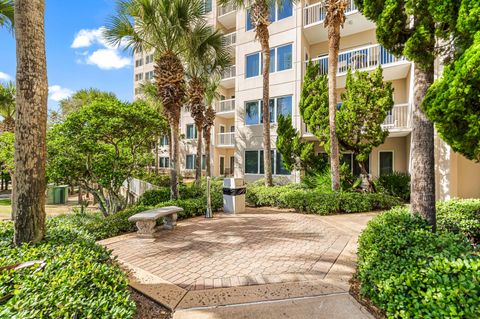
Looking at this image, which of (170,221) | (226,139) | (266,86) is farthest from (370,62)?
(170,221)

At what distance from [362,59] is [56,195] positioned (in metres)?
22.9

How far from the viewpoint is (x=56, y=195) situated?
18.1 m

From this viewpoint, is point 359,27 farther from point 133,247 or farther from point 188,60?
point 133,247

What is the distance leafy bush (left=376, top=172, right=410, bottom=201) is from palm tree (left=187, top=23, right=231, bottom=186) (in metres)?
9.95

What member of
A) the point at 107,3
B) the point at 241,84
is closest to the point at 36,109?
the point at 107,3

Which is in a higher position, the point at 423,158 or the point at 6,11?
the point at 6,11

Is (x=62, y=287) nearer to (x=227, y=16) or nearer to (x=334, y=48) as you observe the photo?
(x=334, y=48)

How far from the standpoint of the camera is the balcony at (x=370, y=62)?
11.6 metres

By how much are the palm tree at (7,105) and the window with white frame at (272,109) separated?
52.4 ft

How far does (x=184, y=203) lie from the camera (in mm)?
8828

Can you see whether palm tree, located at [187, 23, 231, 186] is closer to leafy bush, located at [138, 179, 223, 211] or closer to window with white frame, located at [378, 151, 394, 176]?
leafy bush, located at [138, 179, 223, 211]

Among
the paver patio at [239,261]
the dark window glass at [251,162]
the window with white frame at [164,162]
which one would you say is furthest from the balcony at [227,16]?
the paver patio at [239,261]

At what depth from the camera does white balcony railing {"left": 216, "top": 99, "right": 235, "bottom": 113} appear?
19328mm

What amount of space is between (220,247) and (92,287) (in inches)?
128
